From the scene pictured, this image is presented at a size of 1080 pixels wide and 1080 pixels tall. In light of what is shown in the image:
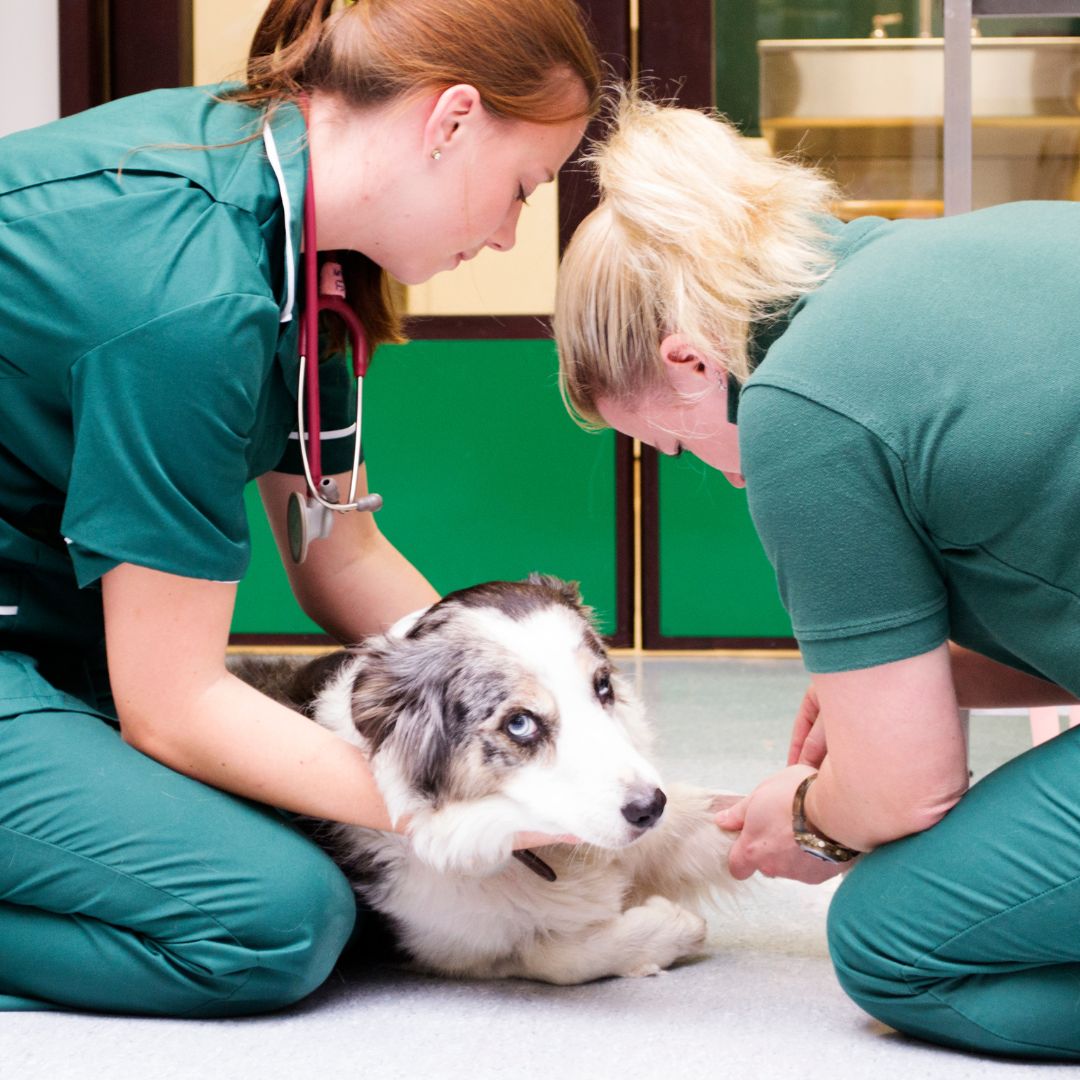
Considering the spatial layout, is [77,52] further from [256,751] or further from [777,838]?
[777,838]

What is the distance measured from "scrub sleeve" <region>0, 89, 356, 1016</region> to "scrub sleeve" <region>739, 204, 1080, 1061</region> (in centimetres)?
58

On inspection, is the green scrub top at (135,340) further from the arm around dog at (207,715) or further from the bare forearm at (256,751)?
the bare forearm at (256,751)

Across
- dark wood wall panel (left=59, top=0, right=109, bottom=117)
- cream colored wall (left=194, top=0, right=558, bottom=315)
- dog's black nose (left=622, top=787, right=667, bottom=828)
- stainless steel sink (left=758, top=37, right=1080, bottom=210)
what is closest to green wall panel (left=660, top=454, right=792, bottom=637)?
cream colored wall (left=194, top=0, right=558, bottom=315)

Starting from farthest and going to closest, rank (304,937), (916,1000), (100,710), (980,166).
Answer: (980,166) → (100,710) → (304,937) → (916,1000)

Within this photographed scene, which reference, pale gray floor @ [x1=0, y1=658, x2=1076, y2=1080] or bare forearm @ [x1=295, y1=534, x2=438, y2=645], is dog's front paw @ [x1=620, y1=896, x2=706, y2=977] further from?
bare forearm @ [x1=295, y1=534, x2=438, y2=645]

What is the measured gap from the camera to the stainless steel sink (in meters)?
4.30

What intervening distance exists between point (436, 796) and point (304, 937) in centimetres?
21

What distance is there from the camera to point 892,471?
4.24 feet

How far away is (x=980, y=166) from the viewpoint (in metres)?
4.36

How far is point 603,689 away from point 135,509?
0.58 m

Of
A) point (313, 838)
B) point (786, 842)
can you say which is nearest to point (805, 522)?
point (786, 842)

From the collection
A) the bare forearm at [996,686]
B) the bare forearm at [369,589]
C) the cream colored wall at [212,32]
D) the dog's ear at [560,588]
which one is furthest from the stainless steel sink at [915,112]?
the bare forearm at [996,686]

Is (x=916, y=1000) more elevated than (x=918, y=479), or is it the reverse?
(x=918, y=479)

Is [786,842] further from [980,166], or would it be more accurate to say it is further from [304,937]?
[980,166]
